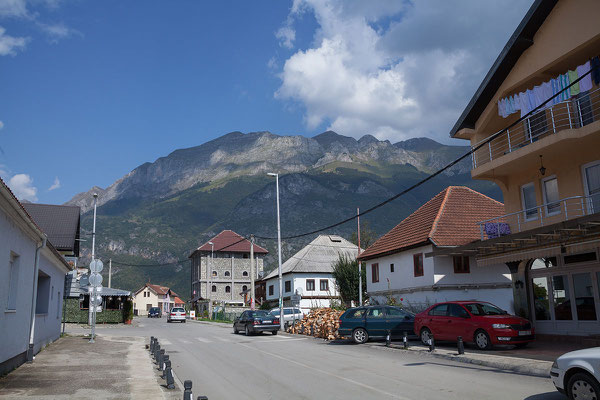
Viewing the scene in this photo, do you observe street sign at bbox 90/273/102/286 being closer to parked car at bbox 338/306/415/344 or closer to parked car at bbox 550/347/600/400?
parked car at bbox 338/306/415/344

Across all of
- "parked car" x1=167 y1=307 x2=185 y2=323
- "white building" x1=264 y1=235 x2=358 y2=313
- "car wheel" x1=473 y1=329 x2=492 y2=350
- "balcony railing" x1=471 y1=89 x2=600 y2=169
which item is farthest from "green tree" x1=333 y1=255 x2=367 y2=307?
"car wheel" x1=473 y1=329 x2=492 y2=350

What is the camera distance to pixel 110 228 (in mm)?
175125

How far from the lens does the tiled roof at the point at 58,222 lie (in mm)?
33969

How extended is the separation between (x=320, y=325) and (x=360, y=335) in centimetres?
536

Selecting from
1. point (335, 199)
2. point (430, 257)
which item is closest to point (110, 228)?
point (335, 199)

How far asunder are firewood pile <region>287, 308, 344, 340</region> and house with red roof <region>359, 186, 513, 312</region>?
4.59 meters

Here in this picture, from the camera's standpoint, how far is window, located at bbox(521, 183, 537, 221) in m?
20.2

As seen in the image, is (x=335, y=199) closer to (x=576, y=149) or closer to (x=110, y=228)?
(x=110, y=228)

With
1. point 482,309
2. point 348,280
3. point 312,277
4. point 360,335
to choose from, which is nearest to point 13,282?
point 360,335

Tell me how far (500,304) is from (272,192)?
521 ft

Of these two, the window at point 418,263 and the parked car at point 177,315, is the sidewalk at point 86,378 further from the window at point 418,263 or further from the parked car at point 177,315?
the parked car at point 177,315

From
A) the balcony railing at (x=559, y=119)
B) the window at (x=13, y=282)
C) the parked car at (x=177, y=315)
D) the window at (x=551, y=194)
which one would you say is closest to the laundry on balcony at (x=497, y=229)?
the window at (x=551, y=194)

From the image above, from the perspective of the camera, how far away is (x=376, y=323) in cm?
2131

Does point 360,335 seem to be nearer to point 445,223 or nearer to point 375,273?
point 445,223
